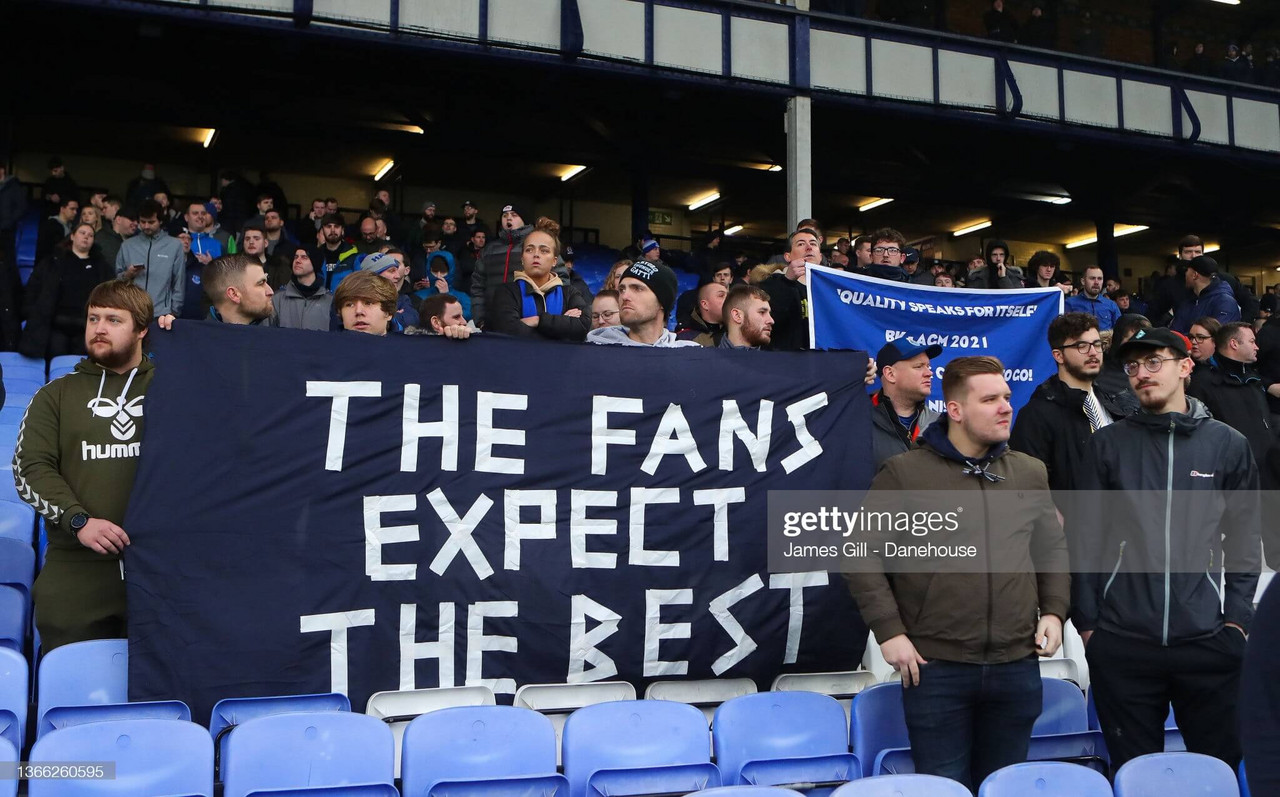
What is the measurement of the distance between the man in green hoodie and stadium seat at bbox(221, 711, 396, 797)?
0.96 meters

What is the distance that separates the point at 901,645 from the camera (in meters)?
3.75

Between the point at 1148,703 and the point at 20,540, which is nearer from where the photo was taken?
the point at 1148,703

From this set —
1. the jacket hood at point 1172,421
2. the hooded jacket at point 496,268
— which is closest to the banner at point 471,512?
the jacket hood at point 1172,421

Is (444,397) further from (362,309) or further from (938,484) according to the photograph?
A: (938,484)

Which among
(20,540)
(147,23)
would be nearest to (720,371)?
(20,540)

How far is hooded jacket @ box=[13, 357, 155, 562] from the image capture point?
13.4 feet

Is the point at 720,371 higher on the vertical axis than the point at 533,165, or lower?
lower

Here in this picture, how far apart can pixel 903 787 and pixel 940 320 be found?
377cm

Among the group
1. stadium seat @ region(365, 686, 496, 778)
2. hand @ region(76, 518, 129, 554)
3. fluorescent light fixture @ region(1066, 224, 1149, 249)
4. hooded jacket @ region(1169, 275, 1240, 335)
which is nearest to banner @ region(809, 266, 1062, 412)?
stadium seat @ region(365, 686, 496, 778)

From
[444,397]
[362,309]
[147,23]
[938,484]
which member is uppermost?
[147,23]

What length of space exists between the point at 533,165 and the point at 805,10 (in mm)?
6765

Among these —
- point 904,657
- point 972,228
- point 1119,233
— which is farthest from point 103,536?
point 1119,233

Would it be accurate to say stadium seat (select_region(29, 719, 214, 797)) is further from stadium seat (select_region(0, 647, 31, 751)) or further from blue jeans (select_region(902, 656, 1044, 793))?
blue jeans (select_region(902, 656, 1044, 793))

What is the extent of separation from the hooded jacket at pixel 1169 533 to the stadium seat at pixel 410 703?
2.31 meters
